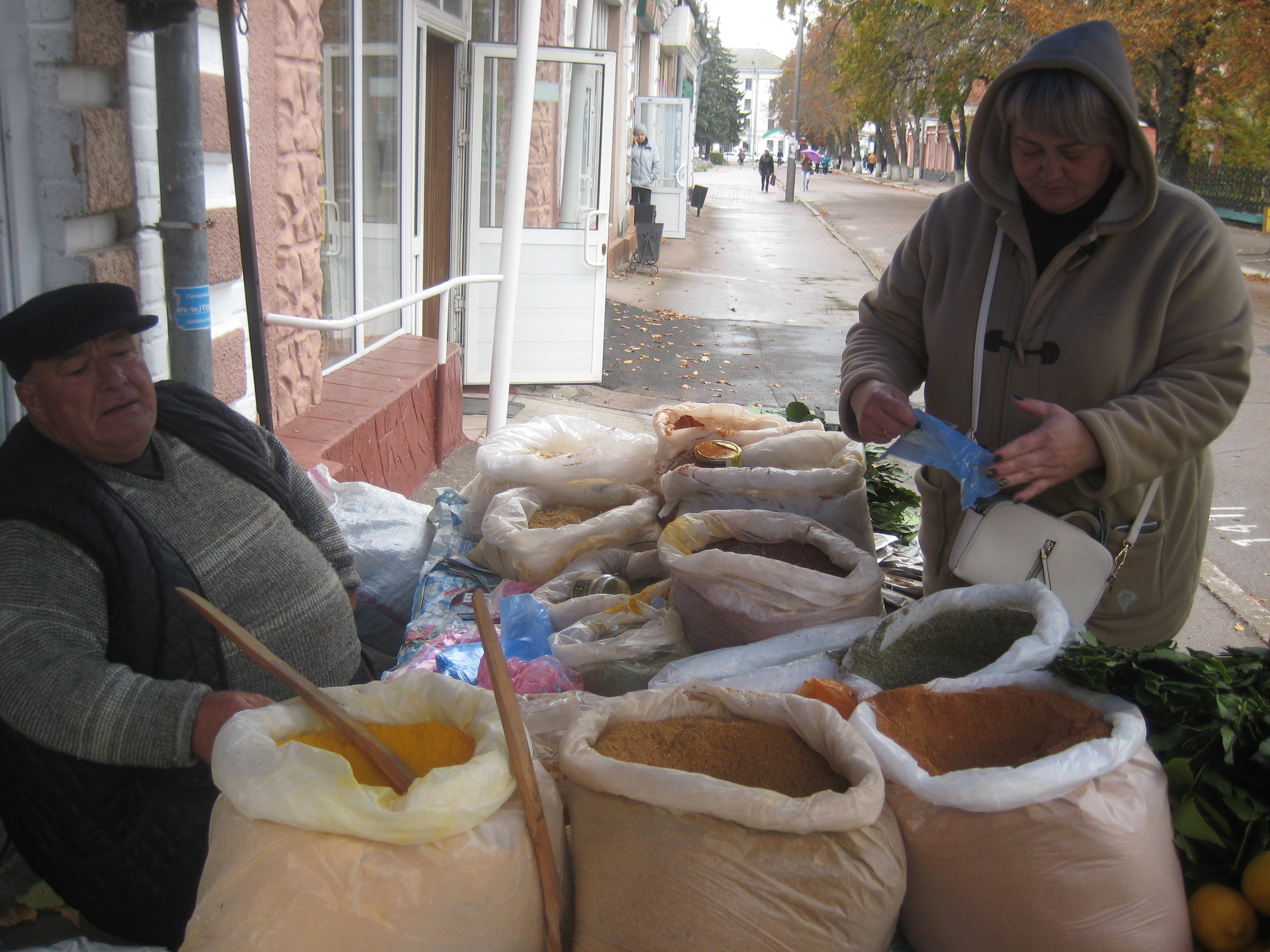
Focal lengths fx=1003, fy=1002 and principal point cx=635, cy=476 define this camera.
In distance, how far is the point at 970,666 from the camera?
1.81 m

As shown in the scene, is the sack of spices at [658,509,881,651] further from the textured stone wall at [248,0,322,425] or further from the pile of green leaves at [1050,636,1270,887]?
the textured stone wall at [248,0,322,425]

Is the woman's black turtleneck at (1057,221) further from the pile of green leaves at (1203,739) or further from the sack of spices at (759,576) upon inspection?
the pile of green leaves at (1203,739)

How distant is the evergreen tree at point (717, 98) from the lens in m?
A: 66.8

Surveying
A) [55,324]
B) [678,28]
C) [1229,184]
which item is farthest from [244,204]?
[1229,184]

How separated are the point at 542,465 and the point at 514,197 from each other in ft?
7.35

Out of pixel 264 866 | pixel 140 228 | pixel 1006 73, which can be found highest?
pixel 1006 73

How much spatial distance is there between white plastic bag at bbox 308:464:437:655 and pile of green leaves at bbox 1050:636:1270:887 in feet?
7.07

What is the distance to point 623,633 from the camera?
241cm

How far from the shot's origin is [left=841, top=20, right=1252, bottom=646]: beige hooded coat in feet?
6.24

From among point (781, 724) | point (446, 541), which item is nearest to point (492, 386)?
point (446, 541)

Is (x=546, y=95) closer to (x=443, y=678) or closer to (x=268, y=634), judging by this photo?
(x=268, y=634)

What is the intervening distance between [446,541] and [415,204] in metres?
3.78

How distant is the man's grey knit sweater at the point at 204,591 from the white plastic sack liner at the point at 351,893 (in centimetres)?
45

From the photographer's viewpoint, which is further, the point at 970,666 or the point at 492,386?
the point at 492,386
